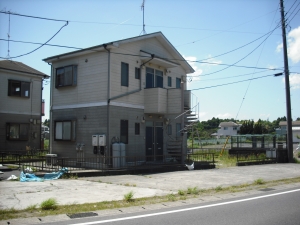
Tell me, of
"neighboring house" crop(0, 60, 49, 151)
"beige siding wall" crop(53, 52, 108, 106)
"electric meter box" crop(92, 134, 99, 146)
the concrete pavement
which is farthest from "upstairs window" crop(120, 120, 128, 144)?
"neighboring house" crop(0, 60, 49, 151)

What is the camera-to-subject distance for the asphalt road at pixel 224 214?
Answer: 6.54 m

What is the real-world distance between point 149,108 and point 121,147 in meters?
3.64

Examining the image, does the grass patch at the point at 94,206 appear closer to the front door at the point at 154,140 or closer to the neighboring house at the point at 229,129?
the front door at the point at 154,140

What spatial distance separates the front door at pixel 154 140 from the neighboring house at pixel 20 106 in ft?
39.1

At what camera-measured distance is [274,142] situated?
987 inches

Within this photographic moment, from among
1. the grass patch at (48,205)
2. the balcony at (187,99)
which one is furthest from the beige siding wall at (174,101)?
the grass patch at (48,205)

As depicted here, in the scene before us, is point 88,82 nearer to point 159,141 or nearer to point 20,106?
point 159,141

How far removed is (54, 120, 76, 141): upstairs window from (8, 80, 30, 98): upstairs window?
7.99 m

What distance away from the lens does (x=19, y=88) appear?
25.9 meters

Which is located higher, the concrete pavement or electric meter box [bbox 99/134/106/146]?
electric meter box [bbox 99/134/106/146]

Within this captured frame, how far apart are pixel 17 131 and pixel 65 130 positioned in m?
8.46

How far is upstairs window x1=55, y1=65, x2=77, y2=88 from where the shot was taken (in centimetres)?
1892

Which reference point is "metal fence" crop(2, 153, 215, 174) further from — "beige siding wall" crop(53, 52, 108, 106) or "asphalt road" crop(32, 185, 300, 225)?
"asphalt road" crop(32, 185, 300, 225)

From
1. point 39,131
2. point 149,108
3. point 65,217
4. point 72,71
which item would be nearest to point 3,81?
point 39,131
